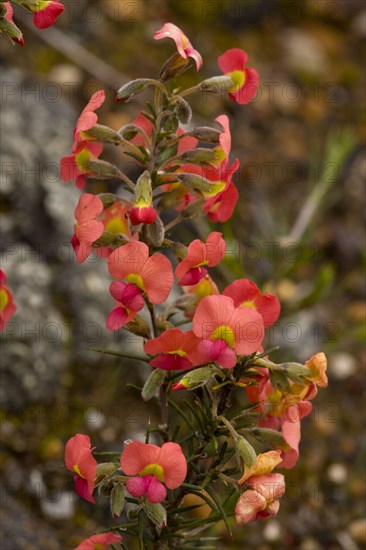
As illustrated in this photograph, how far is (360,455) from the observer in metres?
2.58

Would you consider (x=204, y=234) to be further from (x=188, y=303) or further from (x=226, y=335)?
(x=226, y=335)

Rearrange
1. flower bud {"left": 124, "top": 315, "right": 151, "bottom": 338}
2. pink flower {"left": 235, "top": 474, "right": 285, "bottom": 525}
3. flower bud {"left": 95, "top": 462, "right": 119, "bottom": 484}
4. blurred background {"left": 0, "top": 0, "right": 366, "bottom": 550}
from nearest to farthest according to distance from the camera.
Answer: pink flower {"left": 235, "top": 474, "right": 285, "bottom": 525}, flower bud {"left": 95, "top": 462, "right": 119, "bottom": 484}, flower bud {"left": 124, "top": 315, "right": 151, "bottom": 338}, blurred background {"left": 0, "top": 0, "right": 366, "bottom": 550}

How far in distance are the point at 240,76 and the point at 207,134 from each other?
15 centimetres

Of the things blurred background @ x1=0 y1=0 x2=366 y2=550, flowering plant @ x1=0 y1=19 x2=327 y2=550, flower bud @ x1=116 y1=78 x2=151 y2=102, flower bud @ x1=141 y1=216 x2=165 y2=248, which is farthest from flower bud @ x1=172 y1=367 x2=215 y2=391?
blurred background @ x1=0 y1=0 x2=366 y2=550

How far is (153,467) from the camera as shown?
1.30 meters

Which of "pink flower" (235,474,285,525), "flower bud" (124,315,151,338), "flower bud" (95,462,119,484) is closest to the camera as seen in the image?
"pink flower" (235,474,285,525)

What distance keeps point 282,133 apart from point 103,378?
151 cm

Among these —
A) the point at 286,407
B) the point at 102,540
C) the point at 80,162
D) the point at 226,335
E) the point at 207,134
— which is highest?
the point at 207,134

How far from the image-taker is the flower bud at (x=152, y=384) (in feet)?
4.65

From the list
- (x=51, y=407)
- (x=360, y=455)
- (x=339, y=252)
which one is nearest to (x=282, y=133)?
(x=339, y=252)

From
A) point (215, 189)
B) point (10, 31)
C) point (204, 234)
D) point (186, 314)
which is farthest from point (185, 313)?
point (204, 234)

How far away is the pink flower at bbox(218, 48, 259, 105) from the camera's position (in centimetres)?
149

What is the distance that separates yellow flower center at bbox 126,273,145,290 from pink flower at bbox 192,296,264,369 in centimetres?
10

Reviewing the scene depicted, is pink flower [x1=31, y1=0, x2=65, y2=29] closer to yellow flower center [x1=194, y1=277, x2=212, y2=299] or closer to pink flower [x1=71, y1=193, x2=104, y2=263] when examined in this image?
pink flower [x1=71, y1=193, x2=104, y2=263]
